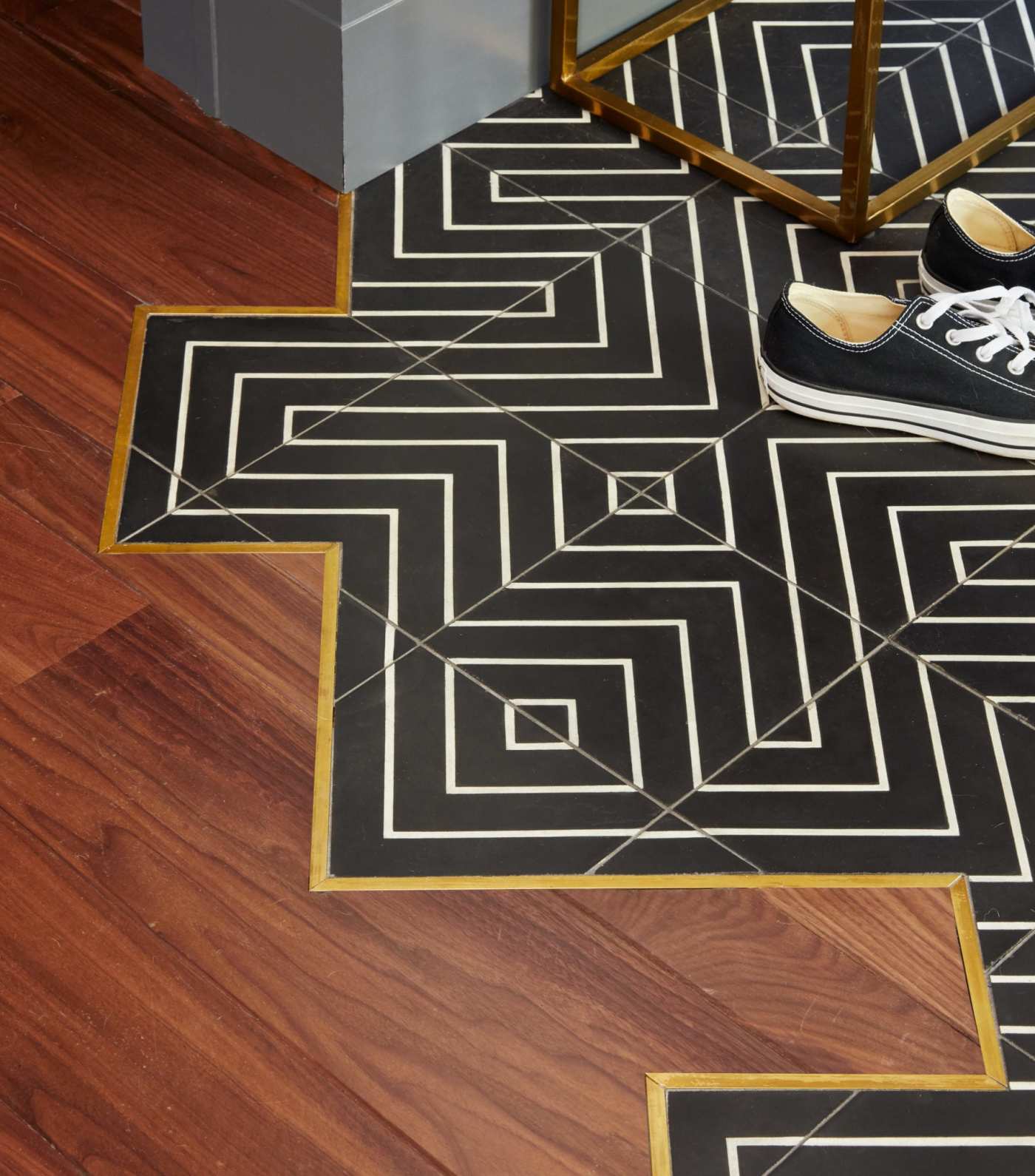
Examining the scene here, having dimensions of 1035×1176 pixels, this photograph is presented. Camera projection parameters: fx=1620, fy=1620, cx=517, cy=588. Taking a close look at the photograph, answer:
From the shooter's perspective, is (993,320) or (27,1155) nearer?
(27,1155)

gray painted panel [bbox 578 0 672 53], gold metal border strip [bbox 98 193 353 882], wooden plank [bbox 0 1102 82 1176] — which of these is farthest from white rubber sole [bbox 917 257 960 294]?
wooden plank [bbox 0 1102 82 1176]

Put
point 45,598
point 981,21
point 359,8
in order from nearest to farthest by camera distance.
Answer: point 45,598 < point 359,8 < point 981,21

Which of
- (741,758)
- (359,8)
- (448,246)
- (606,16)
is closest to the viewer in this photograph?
(741,758)

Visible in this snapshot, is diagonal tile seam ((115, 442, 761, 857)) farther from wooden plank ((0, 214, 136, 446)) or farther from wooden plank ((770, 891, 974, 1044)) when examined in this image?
wooden plank ((0, 214, 136, 446))

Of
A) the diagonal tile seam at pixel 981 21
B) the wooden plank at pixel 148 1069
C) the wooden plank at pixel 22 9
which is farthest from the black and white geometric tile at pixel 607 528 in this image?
the wooden plank at pixel 22 9

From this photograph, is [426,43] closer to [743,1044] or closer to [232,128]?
[232,128]

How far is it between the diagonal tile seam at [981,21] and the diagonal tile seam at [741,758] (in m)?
1.27

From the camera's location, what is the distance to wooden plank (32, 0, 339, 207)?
2.27 metres

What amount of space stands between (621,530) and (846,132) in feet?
2.25

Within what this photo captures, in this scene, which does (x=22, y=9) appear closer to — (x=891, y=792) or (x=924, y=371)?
(x=924, y=371)

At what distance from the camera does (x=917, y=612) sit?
1772 mm

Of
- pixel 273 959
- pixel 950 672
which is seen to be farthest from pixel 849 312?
pixel 273 959

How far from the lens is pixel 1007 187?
91.7 inches

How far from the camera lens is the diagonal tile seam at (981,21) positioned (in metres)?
2.56
